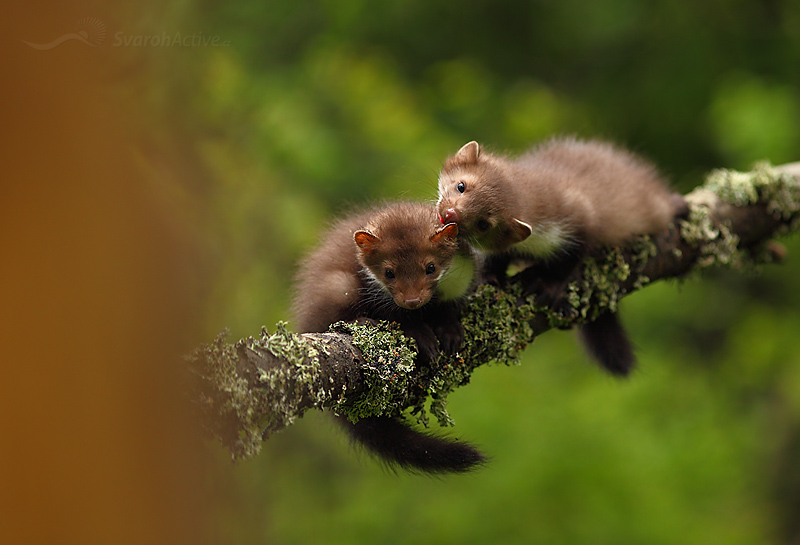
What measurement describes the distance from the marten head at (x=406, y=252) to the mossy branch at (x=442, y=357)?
0.32 m

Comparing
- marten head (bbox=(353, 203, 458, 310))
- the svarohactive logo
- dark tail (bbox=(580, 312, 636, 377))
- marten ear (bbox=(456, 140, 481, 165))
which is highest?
marten ear (bbox=(456, 140, 481, 165))

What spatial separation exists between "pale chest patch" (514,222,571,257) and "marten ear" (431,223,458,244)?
700 mm

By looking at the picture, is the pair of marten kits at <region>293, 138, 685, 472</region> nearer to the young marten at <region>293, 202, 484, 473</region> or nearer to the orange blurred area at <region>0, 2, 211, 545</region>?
the young marten at <region>293, 202, 484, 473</region>

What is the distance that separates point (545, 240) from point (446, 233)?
940 millimetres

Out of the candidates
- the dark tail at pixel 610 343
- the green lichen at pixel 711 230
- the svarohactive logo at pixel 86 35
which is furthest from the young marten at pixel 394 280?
the svarohactive logo at pixel 86 35

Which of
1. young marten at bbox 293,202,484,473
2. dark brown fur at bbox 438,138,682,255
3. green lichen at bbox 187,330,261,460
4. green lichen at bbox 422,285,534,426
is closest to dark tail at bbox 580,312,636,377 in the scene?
dark brown fur at bbox 438,138,682,255

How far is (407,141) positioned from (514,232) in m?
5.72

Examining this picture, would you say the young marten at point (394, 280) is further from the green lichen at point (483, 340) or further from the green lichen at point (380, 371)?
the green lichen at point (380, 371)

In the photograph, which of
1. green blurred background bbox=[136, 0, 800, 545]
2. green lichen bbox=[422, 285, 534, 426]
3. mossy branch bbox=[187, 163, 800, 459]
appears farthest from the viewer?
green blurred background bbox=[136, 0, 800, 545]

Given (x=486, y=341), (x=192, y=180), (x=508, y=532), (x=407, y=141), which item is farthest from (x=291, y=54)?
(x=192, y=180)

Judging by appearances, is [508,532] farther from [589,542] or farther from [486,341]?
[486,341]

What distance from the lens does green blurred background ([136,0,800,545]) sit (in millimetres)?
7219

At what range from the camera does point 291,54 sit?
13.6m

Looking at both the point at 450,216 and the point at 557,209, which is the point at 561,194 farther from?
the point at 450,216
